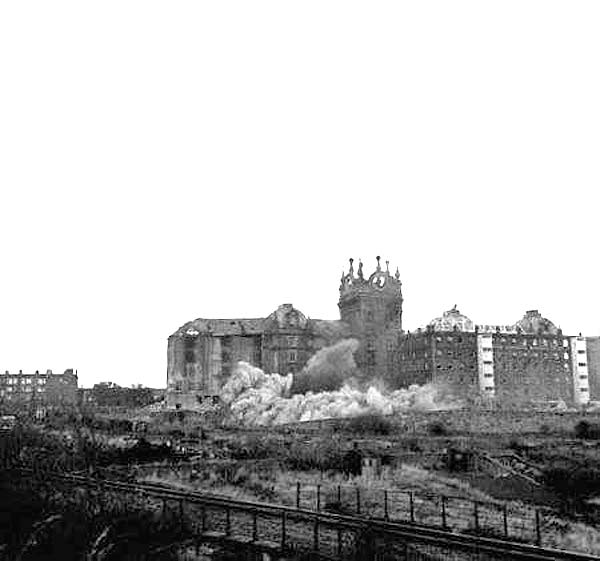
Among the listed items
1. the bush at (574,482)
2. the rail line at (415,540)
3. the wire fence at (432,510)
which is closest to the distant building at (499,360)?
the bush at (574,482)

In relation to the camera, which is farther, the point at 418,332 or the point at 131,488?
the point at 418,332

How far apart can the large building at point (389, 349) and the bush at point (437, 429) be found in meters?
29.0

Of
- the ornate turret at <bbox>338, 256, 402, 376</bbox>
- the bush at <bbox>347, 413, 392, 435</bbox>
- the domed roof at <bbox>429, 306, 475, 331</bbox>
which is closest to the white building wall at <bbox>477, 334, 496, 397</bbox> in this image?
the domed roof at <bbox>429, 306, 475, 331</bbox>

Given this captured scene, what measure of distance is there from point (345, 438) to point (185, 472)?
22.1m

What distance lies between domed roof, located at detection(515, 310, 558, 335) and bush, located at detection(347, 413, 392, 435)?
1919 inches

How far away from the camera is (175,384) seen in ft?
323

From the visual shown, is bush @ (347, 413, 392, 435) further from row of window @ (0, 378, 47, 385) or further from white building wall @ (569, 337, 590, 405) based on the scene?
row of window @ (0, 378, 47, 385)

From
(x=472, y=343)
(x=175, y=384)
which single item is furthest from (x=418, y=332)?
(x=175, y=384)

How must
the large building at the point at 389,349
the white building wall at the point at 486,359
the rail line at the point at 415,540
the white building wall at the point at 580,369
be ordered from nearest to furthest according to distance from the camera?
the rail line at the point at 415,540 → the large building at the point at 389,349 → the white building wall at the point at 486,359 → the white building wall at the point at 580,369

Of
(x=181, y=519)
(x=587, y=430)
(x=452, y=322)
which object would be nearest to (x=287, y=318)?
(x=452, y=322)

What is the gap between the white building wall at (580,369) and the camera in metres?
109

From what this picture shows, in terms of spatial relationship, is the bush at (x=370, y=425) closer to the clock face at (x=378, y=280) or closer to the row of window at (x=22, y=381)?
the clock face at (x=378, y=280)

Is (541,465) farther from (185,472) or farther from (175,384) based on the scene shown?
(175,384)

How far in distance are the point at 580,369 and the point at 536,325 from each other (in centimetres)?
1161
